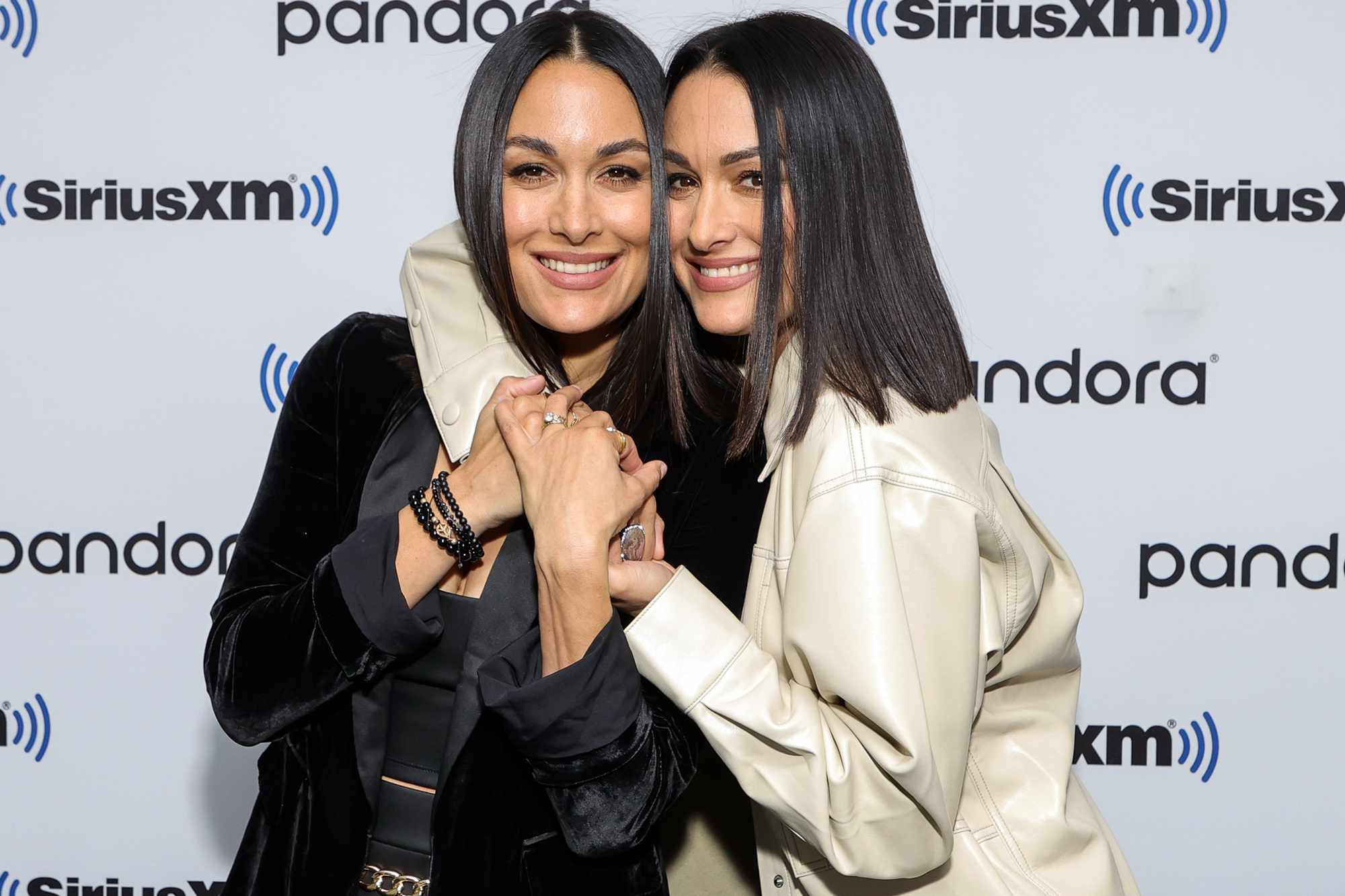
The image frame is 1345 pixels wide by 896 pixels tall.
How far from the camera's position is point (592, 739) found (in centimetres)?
124

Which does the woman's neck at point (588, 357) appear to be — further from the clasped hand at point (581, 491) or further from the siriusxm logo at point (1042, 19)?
the siriusxm logo at point (1042, 19)

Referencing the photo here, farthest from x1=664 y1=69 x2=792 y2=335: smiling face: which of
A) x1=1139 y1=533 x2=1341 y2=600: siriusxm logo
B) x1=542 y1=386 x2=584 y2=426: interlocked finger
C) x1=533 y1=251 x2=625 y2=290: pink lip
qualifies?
x1=1139 y1=533 x2=1341 y2=600: siriusxm logo

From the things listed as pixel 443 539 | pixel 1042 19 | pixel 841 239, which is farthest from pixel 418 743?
pixel 1042 19

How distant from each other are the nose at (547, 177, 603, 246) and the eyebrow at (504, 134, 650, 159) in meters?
0.05

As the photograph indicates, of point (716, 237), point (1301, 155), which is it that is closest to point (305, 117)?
point (716, 237)

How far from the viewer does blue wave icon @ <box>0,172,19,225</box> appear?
96.7 inches

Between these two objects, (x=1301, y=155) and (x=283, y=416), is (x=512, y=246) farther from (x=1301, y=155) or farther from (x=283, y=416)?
(x=1301, y=155)

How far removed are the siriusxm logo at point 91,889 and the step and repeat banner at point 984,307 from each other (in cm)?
33

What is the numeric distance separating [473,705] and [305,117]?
5.20ft

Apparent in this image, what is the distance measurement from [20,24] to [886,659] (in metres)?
2.38

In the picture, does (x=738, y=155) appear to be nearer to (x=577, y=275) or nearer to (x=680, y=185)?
(x=680, y=185)

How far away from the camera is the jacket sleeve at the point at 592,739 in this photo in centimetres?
123

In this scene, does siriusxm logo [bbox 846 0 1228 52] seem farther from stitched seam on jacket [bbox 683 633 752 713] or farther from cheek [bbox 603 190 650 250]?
stitched seam on jacket [bbox 683 633 752 713]

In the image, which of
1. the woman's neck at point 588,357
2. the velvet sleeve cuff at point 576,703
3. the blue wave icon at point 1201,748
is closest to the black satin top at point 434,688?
the velvet sleeve cuff at point 576,703
